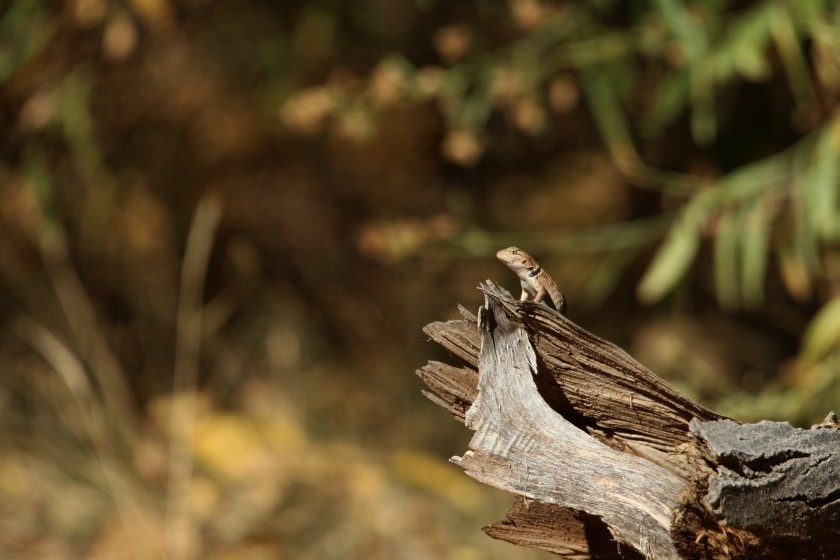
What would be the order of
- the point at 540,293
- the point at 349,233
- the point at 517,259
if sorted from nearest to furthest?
the point at 540,293, the point at 517,259, the point at 349,233

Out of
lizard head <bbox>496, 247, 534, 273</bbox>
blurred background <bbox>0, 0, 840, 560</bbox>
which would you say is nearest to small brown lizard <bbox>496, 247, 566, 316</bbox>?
lizard head <bbox>496, 247, 534, 273</bbox>

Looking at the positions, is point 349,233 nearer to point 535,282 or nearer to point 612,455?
point 535,282

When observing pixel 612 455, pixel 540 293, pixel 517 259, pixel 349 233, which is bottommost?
pixel 612 455

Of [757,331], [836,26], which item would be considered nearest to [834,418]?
[836,26]

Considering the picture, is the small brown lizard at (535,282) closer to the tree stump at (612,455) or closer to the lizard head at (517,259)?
the lizard head at (517,259)

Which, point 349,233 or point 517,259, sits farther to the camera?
point 349,233

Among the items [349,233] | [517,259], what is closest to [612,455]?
[517,259]
